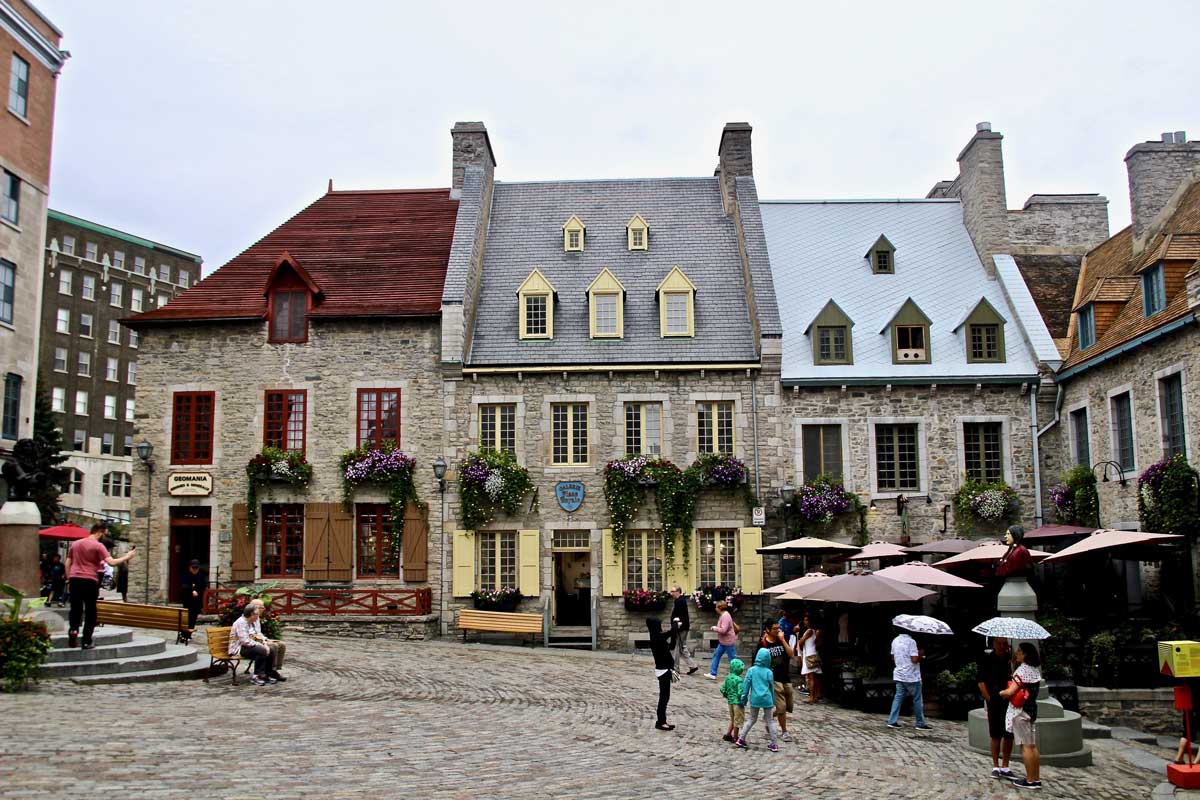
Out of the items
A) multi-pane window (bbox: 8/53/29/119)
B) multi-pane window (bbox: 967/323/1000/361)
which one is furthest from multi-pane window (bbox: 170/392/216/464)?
multi-pane window (bbox: 967/323/1000/361)

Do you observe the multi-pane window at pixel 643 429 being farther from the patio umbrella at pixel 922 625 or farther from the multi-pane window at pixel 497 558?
the patio umbrella at pixel 922 625

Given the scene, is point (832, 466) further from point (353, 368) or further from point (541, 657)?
point (353, 368)

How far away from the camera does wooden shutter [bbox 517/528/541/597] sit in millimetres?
23703

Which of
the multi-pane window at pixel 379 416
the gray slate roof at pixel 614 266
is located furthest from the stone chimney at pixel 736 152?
the multi-pane window at pixel 379 416

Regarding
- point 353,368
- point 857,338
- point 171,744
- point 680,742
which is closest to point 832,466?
point 857,338

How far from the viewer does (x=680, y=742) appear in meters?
12.5

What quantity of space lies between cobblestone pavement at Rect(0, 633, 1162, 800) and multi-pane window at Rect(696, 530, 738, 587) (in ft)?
23.7

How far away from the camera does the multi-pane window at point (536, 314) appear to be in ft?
82.6

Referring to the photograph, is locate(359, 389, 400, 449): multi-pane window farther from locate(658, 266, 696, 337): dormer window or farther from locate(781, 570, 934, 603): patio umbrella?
locate(781, 570, 934, 603): patio umbrella

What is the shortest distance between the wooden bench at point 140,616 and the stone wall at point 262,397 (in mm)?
6076

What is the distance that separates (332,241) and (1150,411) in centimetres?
1877

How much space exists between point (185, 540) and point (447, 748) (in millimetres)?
15641

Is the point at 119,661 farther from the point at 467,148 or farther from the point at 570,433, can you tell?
the point at 467,148

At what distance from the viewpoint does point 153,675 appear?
14.1m
